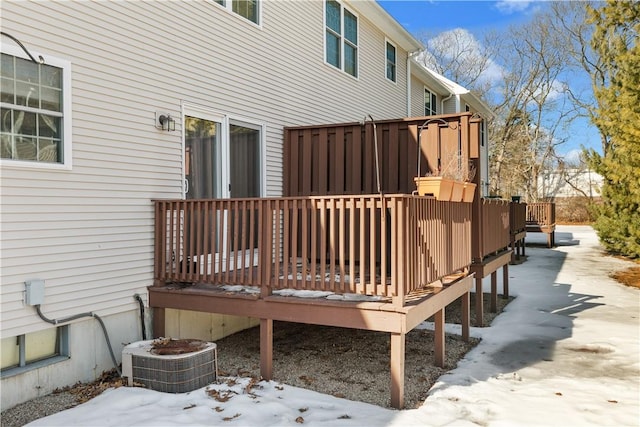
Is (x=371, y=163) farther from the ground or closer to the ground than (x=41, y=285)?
farther from the ground

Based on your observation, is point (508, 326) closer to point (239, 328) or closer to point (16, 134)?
point (239, 328)

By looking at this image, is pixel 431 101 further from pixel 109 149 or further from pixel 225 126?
pixel 109 149

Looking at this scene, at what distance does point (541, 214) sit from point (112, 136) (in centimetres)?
1791

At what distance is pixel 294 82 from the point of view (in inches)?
314

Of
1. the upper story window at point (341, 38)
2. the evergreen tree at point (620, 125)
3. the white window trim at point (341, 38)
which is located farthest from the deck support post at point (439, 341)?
the evergreen tree at point (620, 125)

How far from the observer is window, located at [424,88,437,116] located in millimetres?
15656

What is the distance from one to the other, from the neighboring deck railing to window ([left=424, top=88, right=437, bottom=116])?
23.1ft

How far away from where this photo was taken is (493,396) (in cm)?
432

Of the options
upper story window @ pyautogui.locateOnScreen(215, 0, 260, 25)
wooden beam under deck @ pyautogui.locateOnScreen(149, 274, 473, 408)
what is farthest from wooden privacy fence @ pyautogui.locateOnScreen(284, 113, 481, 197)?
wooden beam under deck @ pyautogui.locateOnScreen(149, 274, 473, 408)

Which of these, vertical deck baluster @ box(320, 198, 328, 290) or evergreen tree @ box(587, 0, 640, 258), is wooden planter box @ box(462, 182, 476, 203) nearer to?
vertical deck baluster @ box(320, 198, 328, 290)

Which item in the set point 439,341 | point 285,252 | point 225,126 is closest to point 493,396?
point 439,341

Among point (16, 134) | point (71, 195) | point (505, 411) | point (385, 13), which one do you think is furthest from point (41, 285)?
point (385, 13)

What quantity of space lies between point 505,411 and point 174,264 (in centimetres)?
357

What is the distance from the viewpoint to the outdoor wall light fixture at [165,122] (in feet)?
17.5
